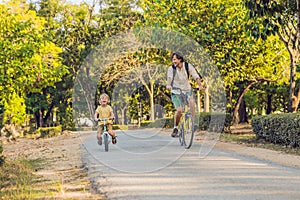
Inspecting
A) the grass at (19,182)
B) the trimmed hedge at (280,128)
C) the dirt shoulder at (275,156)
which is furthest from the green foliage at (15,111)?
the dirt shoulder at (275,156)

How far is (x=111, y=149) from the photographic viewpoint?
41.9 ft


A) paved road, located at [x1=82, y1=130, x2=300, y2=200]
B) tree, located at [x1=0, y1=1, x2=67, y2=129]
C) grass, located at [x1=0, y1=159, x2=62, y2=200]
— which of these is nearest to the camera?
paved road, located at [x1=82, y1=130, x2=300, y2=200]

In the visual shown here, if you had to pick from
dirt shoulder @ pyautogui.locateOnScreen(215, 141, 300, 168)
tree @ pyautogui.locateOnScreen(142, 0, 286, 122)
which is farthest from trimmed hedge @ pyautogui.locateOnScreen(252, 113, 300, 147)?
tree @ pyautogui.locateOnScreen(142, 0, 286, 122)

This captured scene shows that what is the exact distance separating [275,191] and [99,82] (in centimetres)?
707

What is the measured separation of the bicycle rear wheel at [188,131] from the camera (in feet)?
34.5

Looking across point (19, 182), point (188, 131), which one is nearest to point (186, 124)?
point (188, 131)

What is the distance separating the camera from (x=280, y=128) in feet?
51.9

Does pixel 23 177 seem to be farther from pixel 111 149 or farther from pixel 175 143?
pixel 175 143

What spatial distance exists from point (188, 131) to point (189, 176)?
3.17 metres

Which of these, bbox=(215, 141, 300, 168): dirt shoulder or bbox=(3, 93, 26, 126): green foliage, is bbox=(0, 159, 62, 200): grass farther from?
bbox=(3, 93, 26, 126): green foliage

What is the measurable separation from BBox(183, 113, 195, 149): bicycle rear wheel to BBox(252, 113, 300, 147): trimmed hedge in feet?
15.3

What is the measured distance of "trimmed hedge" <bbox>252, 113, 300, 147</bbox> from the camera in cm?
1459

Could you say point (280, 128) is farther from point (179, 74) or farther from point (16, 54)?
point (16, 54)

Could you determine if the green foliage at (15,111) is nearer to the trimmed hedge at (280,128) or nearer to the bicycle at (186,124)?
the trimmed hedge at (280,128)
